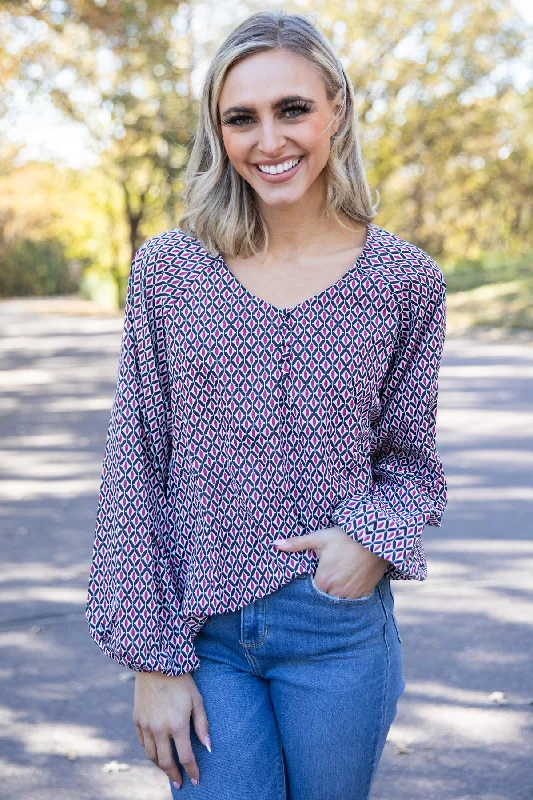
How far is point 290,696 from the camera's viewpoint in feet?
5.99

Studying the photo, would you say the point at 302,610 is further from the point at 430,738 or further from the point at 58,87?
the point at 58,87

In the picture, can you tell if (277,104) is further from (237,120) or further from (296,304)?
(296,304)

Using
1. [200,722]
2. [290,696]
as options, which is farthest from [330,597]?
[200,722]

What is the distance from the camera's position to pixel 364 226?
2.02 meters

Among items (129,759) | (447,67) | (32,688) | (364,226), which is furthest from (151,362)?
(447,67)

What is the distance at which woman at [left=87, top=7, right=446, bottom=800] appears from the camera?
5.95 ft

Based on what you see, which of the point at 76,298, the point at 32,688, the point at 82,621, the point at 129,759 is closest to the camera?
the point at 129,759

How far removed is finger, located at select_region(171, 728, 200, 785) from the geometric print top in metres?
0.11

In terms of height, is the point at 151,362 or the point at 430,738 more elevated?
the point at 151,362

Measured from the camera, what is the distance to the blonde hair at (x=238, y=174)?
1838 millimetres

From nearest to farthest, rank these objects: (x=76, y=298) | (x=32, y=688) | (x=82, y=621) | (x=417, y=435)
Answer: (x=417, y=435), (x=32, y=688), (x=82, y=621), (x=76, y=298)

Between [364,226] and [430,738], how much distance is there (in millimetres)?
2349

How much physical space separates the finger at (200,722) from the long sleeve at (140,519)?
0.21 feet

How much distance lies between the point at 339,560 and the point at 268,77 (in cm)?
85
